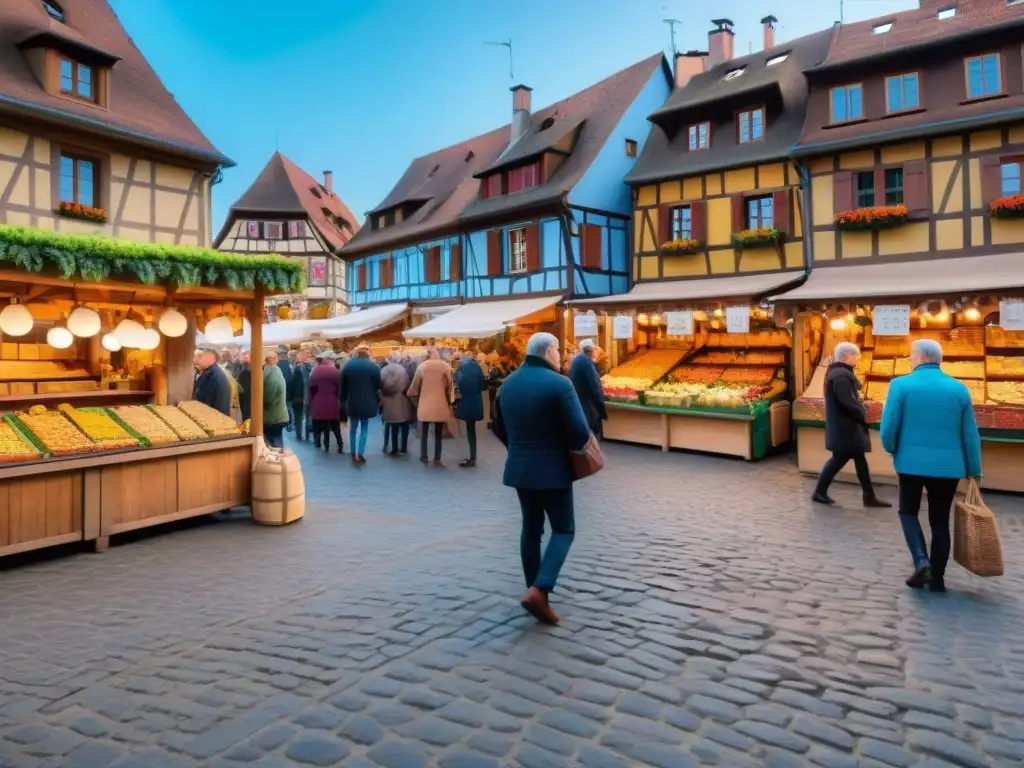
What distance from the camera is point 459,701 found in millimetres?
3449

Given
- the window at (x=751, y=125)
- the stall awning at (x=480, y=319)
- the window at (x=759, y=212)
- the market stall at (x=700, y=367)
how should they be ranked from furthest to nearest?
the stall awning at (x=480, y=319) < the window at (x=751, y=125) < the window at (x=759, y=212) < the market stall at (x=700, y=367)

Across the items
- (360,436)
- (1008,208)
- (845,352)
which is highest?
(1008,208)

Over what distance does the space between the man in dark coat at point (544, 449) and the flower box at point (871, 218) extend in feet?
35.7

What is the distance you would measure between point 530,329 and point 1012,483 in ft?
39.3

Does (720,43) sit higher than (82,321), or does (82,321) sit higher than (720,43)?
(720,43)

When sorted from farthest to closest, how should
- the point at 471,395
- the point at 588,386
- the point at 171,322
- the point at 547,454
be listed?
the point at 471,395 → the point at 588,386 → the point at 171,322 → the point at 547,454

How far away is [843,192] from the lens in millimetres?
13656

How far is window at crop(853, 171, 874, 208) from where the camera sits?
13.6 metres

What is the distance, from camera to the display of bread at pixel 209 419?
7.49m

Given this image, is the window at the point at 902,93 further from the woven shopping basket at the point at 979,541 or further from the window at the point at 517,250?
the woven shopping basket at the point at 979,541

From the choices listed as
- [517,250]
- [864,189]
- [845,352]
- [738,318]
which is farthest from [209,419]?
[517,250]

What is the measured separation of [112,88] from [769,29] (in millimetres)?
16045

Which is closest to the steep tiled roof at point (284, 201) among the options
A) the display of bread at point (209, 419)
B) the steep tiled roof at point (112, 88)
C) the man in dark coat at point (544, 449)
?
the steep tiled roof at point (112, 88)

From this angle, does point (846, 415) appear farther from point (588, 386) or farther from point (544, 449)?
point (544, 449)
